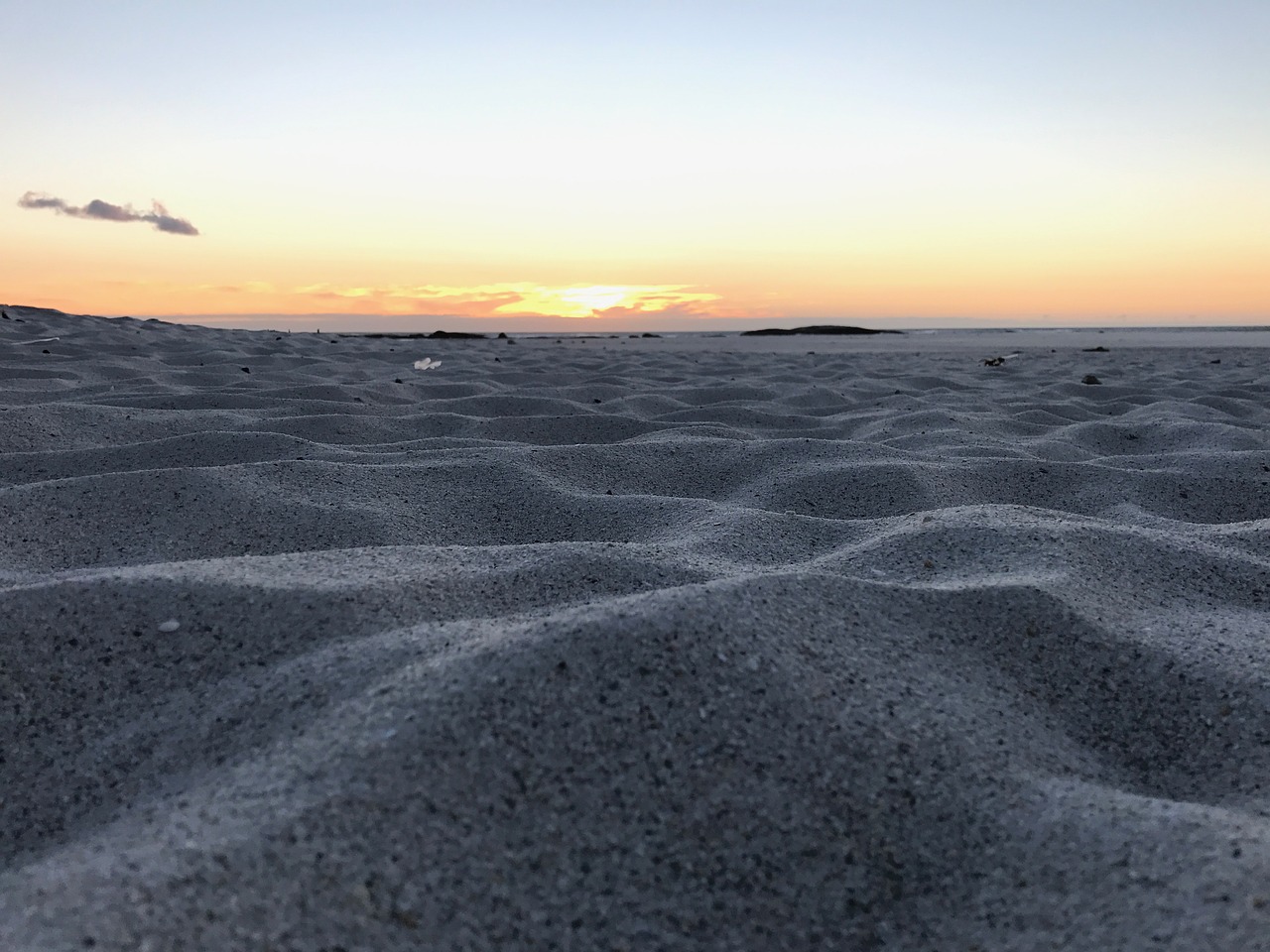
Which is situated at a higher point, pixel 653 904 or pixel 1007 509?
pixel 1007 509

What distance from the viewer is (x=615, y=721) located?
3.37ft

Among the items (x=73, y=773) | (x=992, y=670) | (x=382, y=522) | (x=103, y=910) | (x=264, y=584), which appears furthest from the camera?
(x=382, y=522)

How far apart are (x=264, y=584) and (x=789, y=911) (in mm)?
959

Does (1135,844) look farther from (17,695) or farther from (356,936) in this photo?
(17,695)

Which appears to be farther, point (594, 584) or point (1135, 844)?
point (594, 584)

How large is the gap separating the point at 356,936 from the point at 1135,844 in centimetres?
76

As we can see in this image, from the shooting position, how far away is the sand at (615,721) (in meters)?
0.84

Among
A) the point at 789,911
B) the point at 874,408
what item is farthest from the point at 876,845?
the point at 874,408

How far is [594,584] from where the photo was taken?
1541 millimetres

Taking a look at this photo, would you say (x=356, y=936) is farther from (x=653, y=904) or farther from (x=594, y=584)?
(x=594, y=584)

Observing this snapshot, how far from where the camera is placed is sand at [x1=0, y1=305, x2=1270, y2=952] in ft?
2.74

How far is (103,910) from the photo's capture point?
2.48ft

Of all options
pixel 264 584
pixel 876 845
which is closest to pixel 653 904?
pixel 876 845

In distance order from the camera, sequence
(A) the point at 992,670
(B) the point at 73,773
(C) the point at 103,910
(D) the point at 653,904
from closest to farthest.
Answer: (C) the point at 103,910 → (D) the point at 653,904 → (B) the point at 73,773 → (A) the point at 992,670
